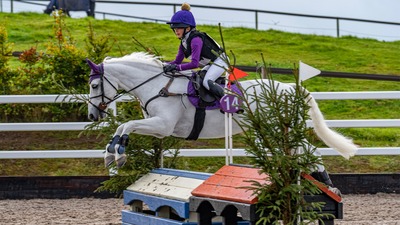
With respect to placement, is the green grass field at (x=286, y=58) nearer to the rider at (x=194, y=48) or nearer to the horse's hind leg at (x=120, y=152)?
the rider at (x=194, y=48)

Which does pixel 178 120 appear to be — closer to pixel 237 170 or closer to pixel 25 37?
pixel 237 170

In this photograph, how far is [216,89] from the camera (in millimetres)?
9203

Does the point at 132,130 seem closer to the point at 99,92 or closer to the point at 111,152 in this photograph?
the point at 111,152

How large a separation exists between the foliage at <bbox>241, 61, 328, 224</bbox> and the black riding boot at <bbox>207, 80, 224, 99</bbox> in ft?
9.13

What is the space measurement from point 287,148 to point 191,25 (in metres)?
3.04

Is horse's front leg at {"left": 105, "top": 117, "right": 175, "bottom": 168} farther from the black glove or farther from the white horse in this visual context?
the black glove

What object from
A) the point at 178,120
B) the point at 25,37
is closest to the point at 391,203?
the point at 178,120

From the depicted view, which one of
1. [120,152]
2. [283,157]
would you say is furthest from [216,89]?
[283,157]

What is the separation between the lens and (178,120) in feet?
30.4

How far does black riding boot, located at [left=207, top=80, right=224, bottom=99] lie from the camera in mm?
9195

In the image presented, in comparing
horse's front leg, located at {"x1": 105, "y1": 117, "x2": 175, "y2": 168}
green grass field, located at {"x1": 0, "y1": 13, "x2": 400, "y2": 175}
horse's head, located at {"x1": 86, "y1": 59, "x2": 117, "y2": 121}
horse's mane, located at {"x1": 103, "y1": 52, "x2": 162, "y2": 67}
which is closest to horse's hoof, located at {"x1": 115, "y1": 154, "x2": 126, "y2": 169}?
horse's front leg, located at {"x1": 105, "y1": 117, "x2": 175, "y2": 168}

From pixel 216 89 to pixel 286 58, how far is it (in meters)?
14.5

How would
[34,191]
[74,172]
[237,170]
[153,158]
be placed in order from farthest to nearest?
[74,172] < [34,191] < [153,158] < [237,170]

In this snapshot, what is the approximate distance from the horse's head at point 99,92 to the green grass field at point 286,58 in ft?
9.05
